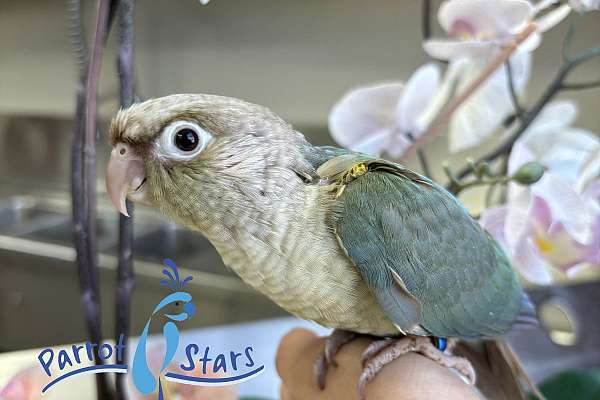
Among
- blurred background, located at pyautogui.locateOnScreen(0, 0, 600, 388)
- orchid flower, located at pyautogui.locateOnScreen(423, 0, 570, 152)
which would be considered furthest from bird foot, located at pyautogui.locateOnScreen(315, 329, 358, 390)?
orchid flower, located at pyautogui.locateOnScreen(423, 0, 570, 152)

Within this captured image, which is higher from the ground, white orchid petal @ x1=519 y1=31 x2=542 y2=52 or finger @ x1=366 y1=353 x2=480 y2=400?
white orchid petal @ x1=519 y1=31 x2=542 y2=52

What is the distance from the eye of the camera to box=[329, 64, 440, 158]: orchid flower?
384 millimetres

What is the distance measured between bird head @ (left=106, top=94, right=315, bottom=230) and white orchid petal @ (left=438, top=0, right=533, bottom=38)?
0.19 m

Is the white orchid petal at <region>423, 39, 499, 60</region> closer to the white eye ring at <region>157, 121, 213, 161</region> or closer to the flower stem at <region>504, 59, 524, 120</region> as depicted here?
the flower stem at <region>504, 59, 524, 120</region>

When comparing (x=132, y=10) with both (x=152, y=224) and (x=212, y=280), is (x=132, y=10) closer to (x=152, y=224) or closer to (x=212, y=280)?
(x=212, y=280)

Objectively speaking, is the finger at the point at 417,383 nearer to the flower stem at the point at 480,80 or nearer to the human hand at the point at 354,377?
the human hand at the point at 354,377

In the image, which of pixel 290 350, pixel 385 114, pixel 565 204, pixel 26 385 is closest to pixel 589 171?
pixel 565 204

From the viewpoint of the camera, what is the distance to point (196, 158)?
9.1 inches

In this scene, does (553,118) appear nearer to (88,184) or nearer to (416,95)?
(416,95)

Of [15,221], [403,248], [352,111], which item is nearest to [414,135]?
[352,111]

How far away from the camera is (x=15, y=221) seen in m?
0.81

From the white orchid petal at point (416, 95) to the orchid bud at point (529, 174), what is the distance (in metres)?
0.10

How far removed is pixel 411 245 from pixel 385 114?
0.17 m

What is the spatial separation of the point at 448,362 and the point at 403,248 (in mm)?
108
